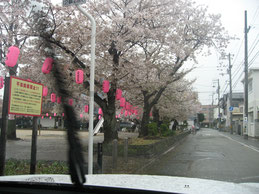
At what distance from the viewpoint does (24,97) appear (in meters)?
5.55

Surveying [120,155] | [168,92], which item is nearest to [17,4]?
[120,155]

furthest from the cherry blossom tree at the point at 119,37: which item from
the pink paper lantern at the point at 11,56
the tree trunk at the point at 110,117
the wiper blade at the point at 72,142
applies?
the wiper blade at the point at 72,142

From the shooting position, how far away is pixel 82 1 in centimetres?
584

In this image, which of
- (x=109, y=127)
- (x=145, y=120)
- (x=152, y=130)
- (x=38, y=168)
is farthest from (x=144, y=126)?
(x=38, y=168)

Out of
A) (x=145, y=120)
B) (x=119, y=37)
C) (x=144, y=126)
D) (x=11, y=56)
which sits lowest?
(x=144, y=126)

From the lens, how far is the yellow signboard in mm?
5234

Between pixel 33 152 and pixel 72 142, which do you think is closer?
pixel 72 142

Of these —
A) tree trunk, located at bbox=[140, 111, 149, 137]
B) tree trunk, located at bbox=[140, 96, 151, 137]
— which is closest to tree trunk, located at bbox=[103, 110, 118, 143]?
tree trunk, located at bbox=[140, 96, 151, 137]

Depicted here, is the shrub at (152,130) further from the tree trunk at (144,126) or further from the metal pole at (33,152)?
the metal pole at (33,152)

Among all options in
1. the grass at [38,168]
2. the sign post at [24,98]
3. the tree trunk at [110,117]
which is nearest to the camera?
the sign post at [24,98]

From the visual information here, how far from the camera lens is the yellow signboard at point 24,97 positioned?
523cm

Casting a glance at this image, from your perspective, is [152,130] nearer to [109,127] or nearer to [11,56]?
[109,127]

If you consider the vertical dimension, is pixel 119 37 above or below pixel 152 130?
above

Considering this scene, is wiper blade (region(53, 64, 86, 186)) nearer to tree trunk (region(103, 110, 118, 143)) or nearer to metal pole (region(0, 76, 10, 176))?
metal pole (region(0, 76, 10, 176))
